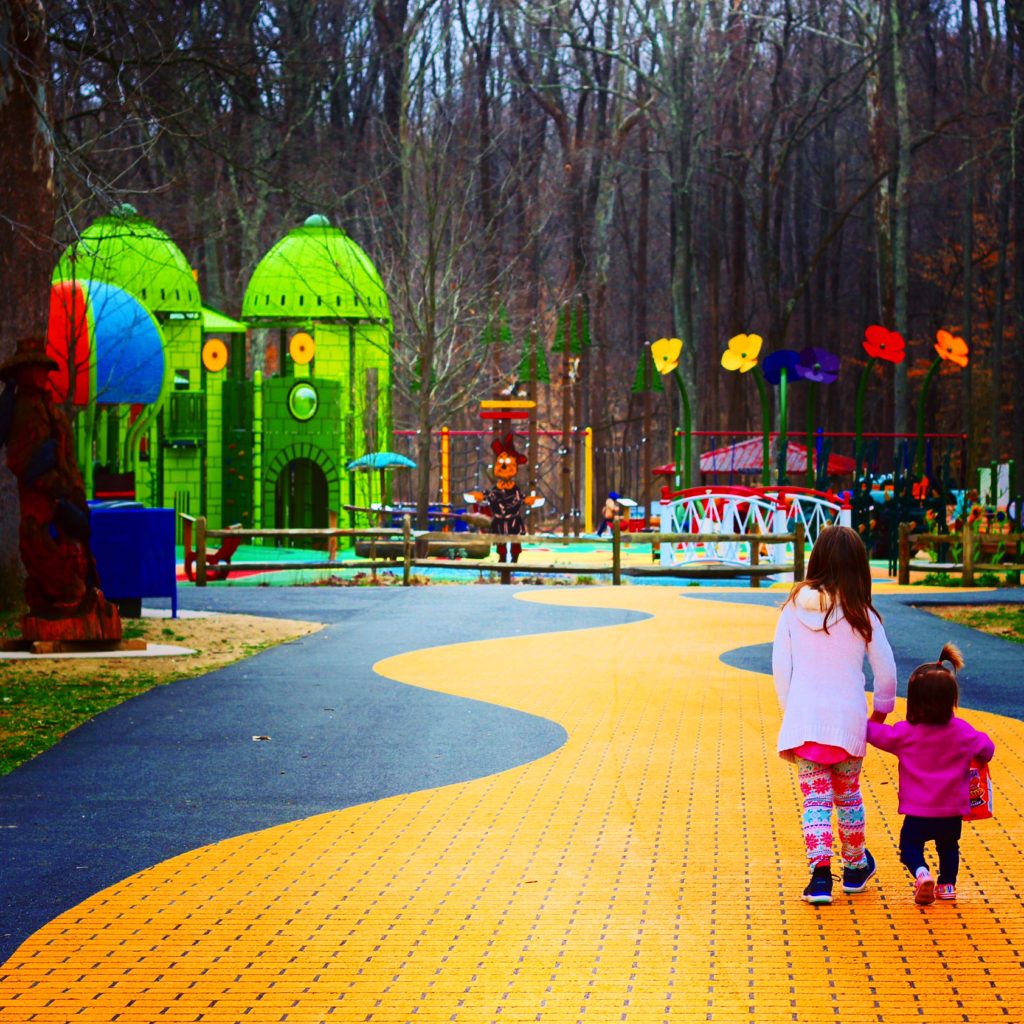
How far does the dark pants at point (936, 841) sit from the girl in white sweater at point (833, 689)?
0.20 metres

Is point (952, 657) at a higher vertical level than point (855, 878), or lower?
higher

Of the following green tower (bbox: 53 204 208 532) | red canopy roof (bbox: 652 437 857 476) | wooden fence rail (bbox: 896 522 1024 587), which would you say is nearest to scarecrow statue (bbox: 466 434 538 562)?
wooden fence rail (bbox: 896 522 1024 587)

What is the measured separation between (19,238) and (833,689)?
12.6 metres

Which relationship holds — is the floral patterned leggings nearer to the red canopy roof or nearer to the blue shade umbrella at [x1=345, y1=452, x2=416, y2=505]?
the blue shade umbrella at [x1=345, y1=452, x2=416, y2=505]

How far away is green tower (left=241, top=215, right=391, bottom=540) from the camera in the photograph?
33094mm

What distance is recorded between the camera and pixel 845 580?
589cm

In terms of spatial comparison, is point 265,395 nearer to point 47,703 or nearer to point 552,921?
point 47,703

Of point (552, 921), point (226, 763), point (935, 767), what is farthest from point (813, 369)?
point (552, 921)

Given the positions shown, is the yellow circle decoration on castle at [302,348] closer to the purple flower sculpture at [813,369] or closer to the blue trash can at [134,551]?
the purple flower sculpture at [813,369]

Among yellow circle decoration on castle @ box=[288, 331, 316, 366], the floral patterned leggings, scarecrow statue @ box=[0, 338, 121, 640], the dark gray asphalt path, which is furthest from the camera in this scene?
yellow circle decoration on castle @ box=[288, 331, 316, 366]

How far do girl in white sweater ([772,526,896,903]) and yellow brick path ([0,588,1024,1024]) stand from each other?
0.93 ft

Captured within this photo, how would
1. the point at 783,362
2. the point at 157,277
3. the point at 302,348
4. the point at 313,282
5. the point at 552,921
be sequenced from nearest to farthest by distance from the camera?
the point at 552,921 < the point at 783,362 < the point at 157,277 < the point at 313,282 < the point at 302,348

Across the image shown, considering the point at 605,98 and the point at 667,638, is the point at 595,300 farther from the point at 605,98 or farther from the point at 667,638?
the point at 667,638

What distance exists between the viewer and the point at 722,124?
47.5 m
